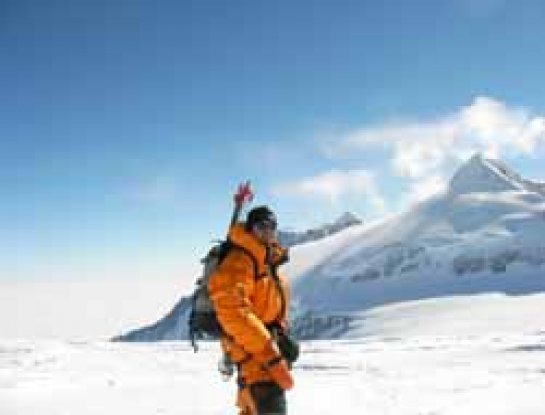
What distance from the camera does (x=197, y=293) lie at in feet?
24.9

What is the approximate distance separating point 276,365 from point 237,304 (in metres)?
0.56

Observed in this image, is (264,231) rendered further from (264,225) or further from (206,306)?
(206,306)

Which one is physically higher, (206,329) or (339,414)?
(206,329)

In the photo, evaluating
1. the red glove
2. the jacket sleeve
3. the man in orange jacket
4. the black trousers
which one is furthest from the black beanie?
the black trousers

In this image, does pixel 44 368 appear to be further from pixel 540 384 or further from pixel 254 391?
pixel 254 391

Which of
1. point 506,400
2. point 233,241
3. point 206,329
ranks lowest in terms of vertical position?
point 506,400

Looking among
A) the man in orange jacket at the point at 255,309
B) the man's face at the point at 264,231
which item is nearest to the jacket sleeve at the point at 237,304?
the man in orange jacket at the point at 255,309

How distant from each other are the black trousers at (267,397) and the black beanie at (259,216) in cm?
120

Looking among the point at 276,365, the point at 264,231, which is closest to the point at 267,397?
the point at 276,365

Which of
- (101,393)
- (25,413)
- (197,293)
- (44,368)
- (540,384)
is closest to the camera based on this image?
(197,293)

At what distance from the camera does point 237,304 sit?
6789 millimetres

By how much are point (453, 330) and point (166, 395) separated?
503 ft

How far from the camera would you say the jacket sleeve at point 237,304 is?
6.78m

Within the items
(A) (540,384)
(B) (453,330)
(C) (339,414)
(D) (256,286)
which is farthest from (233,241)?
(B) (453,330)
